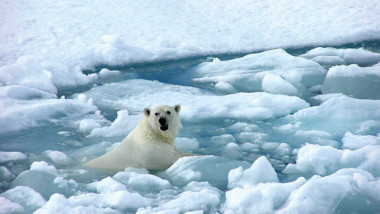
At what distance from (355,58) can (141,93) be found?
9.62 feet

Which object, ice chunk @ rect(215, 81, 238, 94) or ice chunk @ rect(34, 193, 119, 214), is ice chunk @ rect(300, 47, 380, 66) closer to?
ice chunk @ rect(215, 81, 238, 94)

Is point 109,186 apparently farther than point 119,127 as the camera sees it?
No

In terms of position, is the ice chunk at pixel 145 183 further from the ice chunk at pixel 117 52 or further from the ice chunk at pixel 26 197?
the ice chunk at pixel 117 52

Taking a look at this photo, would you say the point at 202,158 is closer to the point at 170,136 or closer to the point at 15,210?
the point at 170,136

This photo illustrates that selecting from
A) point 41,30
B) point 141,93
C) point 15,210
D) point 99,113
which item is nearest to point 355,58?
point 141,93

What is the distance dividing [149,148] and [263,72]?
2.58m

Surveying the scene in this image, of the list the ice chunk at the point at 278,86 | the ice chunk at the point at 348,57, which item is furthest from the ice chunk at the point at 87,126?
the ice chunk at the point at 348,57

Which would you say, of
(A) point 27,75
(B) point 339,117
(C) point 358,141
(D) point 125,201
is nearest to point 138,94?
(A) point 27,75

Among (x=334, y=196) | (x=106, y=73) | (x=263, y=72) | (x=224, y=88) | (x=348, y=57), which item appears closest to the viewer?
(x=334, y=196)

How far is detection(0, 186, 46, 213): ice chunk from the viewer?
318 centimetres

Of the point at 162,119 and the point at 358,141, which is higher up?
the point at 162,119

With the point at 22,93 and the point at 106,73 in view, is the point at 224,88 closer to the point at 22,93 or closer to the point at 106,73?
the point at 106,73

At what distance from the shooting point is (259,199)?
9.98 ft

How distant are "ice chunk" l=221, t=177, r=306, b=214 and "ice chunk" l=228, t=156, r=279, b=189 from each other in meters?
0.29
